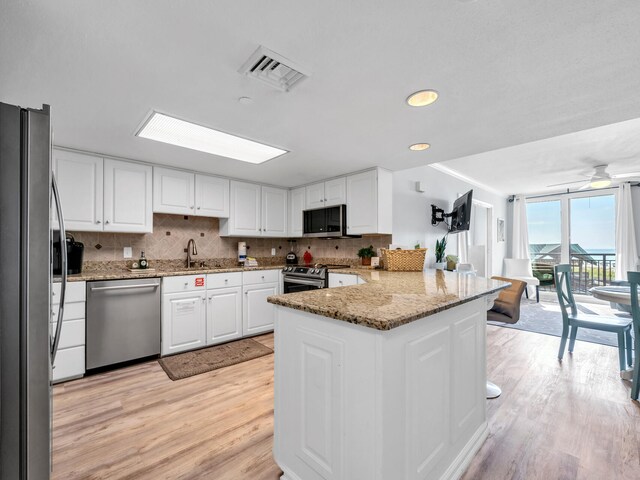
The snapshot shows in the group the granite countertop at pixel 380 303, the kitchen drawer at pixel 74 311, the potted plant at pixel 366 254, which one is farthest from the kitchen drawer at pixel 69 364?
the potted plant at pixel 366 254

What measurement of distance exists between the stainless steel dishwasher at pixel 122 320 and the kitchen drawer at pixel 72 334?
0.05 m

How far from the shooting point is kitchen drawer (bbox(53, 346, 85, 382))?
8.14 feet

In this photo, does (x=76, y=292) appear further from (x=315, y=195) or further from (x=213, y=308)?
(x=315, y=195)

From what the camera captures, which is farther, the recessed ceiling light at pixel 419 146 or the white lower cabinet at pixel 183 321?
the white lower cabinet at pixel 183 321

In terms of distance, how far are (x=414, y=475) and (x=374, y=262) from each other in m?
2.68

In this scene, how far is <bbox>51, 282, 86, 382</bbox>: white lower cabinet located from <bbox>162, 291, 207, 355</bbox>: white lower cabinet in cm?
67

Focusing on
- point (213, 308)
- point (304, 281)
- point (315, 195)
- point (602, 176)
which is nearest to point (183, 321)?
point (213, 308)

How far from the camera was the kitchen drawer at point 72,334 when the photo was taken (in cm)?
250

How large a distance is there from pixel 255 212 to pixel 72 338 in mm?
2445

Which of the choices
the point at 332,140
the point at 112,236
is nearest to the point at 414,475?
the point at 332,140

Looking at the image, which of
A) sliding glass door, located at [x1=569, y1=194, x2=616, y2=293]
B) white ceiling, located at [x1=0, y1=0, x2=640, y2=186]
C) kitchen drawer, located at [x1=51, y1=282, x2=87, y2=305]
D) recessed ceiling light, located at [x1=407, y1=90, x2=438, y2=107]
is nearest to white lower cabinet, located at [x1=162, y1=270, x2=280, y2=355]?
kitchen drawer, located at [x1=51, y1=282, x2=87, y2=305]

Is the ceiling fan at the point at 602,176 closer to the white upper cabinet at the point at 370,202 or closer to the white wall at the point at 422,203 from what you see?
the white wall at the point at 422,203

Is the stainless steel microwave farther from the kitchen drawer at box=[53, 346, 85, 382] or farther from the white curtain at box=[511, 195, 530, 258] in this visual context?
the white curtain at box=[511, 195, 530, 258]

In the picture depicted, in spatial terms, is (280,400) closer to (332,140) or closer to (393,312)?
(393,312)
